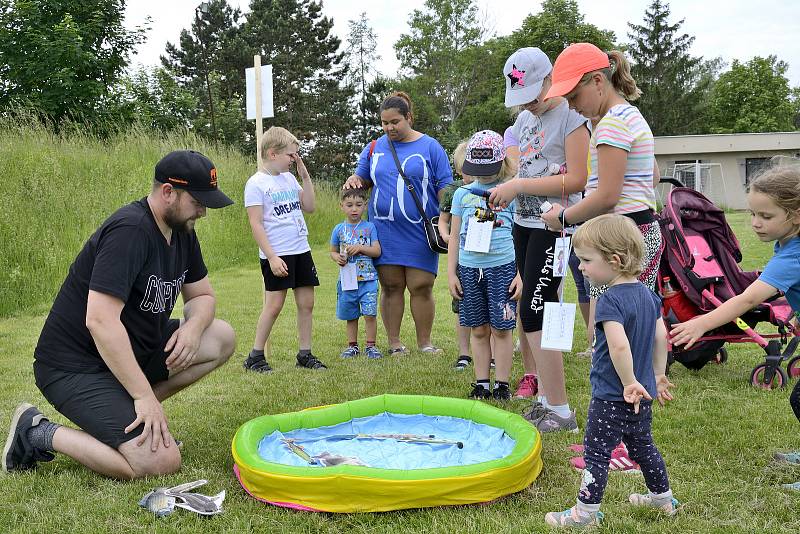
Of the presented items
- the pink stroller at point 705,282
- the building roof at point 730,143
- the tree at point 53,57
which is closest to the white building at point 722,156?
the building roof at point 730,143

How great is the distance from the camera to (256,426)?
11.6 ft

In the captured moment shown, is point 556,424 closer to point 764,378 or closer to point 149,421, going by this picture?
point 764,378

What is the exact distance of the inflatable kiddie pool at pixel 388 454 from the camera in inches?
111

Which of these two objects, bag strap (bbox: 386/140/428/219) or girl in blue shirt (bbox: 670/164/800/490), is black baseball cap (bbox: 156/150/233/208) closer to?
girl in blue shirt (bbox: 670/164/800/490)

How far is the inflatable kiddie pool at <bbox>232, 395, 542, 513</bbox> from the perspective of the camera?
111 inches

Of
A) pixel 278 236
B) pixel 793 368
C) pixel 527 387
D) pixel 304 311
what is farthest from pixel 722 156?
pixel 527 387

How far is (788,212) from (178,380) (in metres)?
3.04

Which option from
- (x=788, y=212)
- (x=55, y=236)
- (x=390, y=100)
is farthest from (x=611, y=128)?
(x=55, y=236)

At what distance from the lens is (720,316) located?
8.96 feet

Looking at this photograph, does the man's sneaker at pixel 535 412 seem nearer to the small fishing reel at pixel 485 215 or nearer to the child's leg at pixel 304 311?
the small fishing reel at pixel 485 215

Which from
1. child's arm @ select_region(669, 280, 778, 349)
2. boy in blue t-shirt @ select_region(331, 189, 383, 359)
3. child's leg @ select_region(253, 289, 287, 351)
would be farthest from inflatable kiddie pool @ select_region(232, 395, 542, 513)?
boy in blue t-shirt @ select_region(331, 189, 383, 359)

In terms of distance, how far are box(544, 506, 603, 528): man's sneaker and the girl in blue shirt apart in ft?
2.57

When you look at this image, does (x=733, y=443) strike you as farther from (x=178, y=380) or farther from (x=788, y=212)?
(x=178, y=380)

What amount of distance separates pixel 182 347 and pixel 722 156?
35.8 m
